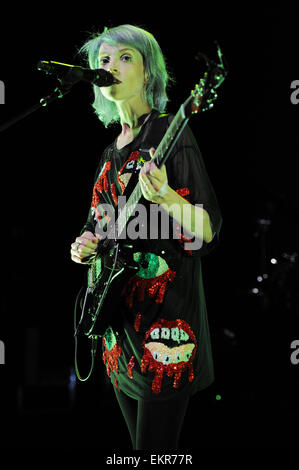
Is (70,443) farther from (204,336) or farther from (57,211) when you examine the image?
(57,211)

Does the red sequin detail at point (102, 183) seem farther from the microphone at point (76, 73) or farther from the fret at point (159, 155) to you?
the microphone at point (76, 73)

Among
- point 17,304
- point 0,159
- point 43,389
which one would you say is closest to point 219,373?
point 43,389

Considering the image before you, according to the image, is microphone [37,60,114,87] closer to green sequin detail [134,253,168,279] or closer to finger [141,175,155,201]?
finger [141,175,155,201]

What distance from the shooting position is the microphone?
1.53m

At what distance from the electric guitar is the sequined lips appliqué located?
0.17 m

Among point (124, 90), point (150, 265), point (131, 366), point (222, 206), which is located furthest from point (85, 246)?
point (222, 206)

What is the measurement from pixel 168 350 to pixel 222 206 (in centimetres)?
356

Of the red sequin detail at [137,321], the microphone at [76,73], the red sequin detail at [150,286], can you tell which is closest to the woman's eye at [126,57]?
the microphone at [76,73]

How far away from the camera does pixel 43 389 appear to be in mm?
3541

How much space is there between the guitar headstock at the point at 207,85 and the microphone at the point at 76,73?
0.42m

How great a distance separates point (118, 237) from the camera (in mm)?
1502

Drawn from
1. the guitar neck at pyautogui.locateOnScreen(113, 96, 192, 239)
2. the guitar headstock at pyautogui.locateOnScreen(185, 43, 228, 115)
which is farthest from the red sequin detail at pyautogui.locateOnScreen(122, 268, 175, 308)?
the guitar headstock at pyautogui.locateOnScreen(185, 43, 228, 115)

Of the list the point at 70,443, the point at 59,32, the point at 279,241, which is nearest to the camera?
the point at 70,443
